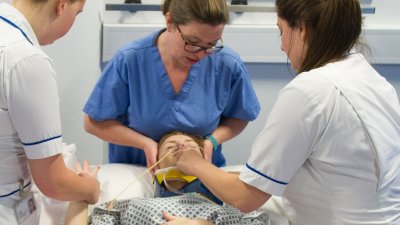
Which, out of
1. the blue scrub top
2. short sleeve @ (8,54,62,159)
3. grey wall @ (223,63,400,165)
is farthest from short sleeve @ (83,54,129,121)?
grey wall @ (223,63,400,165)

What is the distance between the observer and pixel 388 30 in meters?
2.80

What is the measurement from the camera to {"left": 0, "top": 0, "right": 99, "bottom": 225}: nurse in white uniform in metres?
1.05

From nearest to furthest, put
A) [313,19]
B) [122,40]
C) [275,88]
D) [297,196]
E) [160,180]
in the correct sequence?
[313,19]
[297,196]
[160,180]
[122,40]
[275,88]

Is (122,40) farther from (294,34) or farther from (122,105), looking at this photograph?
(294,34)

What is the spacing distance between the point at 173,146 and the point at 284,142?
700mm

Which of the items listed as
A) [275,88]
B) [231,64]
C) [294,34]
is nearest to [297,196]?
[294,34]

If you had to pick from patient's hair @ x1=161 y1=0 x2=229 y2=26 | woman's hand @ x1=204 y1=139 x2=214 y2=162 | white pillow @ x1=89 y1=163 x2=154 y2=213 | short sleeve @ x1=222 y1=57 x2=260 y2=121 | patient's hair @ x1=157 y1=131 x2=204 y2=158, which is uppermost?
patient's hair @ x1=161 y1=0 x2=229 y2=26

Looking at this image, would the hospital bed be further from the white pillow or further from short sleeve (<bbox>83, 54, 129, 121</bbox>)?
short sleeve (<bbox>83, 54, 129, 121</bbox>)

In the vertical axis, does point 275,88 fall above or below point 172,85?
below

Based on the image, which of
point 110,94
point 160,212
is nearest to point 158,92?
point 110,94

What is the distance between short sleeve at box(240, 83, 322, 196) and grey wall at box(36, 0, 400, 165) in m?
1.64

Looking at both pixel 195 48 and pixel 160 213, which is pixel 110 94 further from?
pixel 160 213

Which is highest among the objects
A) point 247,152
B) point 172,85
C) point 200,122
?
point 172,85

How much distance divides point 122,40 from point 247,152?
42.1 inches
